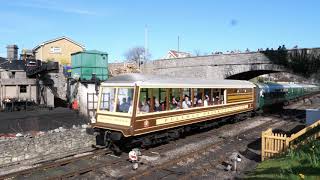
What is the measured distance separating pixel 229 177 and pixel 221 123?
11.1m

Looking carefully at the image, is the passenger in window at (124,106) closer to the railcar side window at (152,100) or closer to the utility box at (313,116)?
the railcar side window at (152,100)

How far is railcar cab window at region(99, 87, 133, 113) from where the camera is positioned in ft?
44.7

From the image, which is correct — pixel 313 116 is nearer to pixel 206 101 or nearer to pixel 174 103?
pixel 206 101

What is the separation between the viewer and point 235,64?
34156 millimetres

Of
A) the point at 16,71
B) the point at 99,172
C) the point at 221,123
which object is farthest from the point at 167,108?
the point at 16,71

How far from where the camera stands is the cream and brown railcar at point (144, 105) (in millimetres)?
13484

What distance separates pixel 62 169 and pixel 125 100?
3.42 metres

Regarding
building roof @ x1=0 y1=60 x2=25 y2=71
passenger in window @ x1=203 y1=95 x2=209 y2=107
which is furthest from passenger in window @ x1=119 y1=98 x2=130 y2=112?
building roof @ x1=0 y1=60 x2=25 y2=71

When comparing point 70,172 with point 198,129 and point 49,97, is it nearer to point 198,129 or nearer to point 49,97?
point 198,129

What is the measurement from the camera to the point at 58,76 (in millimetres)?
31547

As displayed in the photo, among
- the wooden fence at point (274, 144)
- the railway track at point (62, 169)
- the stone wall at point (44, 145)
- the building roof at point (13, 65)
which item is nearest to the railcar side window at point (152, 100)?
Answer: the railway track at point (62, 169)

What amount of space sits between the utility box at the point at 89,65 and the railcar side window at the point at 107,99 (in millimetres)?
12265

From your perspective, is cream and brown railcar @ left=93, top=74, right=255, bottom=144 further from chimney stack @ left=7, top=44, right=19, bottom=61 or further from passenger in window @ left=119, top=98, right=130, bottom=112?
chimney stack @ left=7, top=44, right=19, bottom=61

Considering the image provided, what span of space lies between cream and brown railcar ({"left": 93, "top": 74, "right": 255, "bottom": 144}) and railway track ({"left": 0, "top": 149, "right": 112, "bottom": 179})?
125 centimetres
